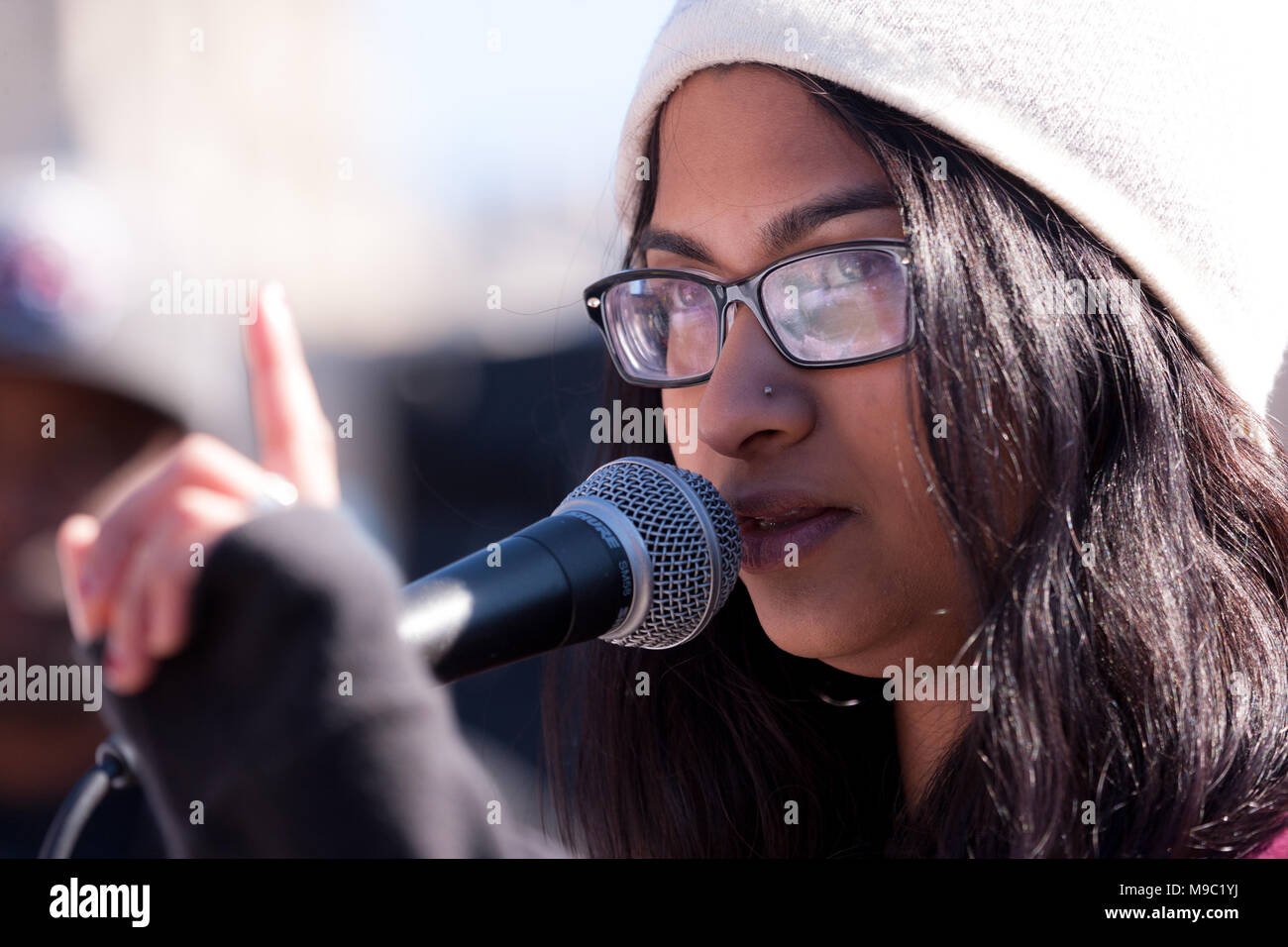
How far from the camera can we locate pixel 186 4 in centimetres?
249

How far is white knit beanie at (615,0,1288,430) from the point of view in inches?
50.2

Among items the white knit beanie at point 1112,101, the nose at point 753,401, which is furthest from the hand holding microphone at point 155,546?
the white knit beanie at point 1112,101

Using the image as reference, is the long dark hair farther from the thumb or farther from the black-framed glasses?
the thumb

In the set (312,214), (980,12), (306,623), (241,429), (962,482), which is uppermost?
(312,214)

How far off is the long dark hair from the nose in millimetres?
150

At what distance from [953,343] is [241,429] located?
245cm

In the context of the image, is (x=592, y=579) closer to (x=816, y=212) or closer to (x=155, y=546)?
(x=155, y=546)

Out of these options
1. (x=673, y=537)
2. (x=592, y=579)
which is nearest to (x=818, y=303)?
(x=673, y=537)

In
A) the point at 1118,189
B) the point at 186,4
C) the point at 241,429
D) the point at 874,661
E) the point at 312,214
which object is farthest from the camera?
the point at 312,214

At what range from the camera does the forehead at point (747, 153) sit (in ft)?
4.35
